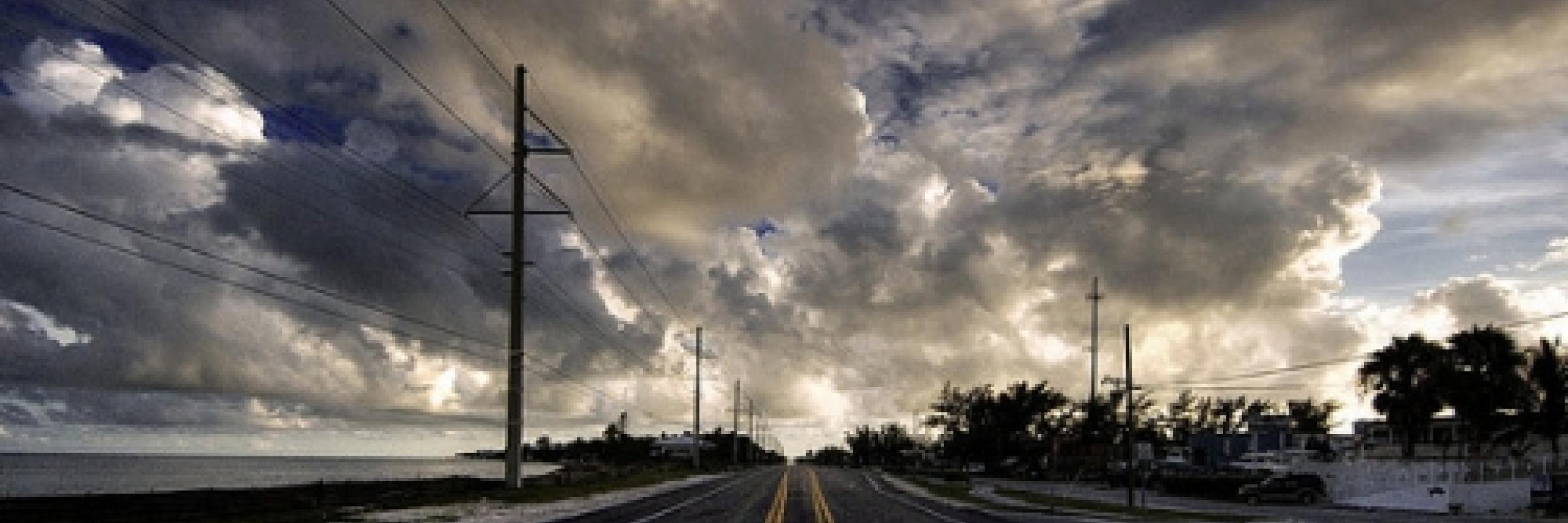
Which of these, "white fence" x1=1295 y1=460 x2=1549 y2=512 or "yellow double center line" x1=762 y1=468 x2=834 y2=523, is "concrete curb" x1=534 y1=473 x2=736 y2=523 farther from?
"white fence" x1=1295 y1=460 x2=1549 y2=512

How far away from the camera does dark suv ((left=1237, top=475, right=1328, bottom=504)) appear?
6750 cm

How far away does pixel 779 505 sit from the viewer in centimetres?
4594

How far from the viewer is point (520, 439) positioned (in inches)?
1729

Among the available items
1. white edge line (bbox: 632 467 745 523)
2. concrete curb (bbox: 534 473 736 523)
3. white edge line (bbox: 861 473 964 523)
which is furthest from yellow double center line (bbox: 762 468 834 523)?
concrete curb (bbox: 534 473 736 523)

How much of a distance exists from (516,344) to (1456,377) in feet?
224

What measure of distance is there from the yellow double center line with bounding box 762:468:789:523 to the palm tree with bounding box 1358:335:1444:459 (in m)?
48.5

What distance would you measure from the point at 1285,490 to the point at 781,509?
123 feet

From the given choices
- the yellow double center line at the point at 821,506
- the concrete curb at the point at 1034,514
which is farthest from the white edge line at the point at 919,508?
the yellow double center line at the point at 821,506

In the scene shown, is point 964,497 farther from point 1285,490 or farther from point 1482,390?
point 1482,390

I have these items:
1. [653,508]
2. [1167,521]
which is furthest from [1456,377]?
[653,508]

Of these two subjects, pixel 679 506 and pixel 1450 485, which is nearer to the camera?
pixel 679 506

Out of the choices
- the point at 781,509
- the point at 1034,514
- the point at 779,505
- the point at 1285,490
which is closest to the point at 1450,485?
the point at 1285,490

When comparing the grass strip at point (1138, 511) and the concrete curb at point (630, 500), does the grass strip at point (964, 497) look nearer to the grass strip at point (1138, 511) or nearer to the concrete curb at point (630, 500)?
the grass strip at point (1138, 511)

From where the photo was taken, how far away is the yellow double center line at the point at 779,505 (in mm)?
35412
